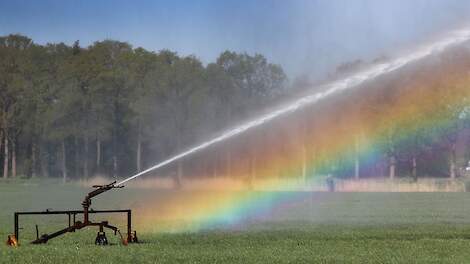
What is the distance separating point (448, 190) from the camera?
69.6 m

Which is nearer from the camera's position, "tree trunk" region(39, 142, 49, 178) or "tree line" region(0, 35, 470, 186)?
"tree line" region(0, 35, 470, 186)

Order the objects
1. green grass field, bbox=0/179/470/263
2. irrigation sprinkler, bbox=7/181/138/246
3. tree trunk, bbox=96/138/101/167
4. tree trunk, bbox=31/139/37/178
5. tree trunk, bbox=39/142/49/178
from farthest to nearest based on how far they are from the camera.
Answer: tree trunk, bbox=39/142/49/178 < tree trunk, bbox=31/139/37/178 < tree trunk, bbox=96/138/101/167 < irrigation sprinkler, bbox=7/181/138/246 < green grass field, bbox=0/179/470/263

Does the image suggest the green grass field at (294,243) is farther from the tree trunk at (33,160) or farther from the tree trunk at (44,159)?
the tree trunk at (44,159)

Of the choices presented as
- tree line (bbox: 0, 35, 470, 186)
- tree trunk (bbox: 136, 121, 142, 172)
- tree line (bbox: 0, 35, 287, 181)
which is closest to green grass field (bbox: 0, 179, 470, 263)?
tree line (bbox: 0, 35, 470, 186)

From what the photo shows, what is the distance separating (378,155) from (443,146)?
6.36 metres

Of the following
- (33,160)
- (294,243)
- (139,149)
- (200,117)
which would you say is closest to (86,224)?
(294,243)

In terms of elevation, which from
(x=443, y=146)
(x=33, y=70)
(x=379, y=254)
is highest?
(x=33, y=70)

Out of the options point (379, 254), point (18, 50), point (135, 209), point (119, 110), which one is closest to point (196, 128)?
point (119, 110)

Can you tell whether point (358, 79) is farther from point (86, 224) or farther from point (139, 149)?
point (139, 149)

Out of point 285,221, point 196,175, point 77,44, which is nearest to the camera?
point 285,221

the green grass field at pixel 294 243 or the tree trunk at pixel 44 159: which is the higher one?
the tree trunk at pixel 44 159

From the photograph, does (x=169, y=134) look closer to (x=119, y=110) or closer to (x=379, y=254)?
(x=119, y=110)

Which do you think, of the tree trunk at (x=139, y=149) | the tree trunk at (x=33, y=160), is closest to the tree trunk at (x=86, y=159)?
the tree trunk at (x=139, y=149)

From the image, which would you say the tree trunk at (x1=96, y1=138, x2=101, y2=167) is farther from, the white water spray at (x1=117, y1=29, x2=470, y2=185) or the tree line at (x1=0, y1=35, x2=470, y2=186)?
the white water spray at (x1=117, y1=29, x2=470, y2=185)
